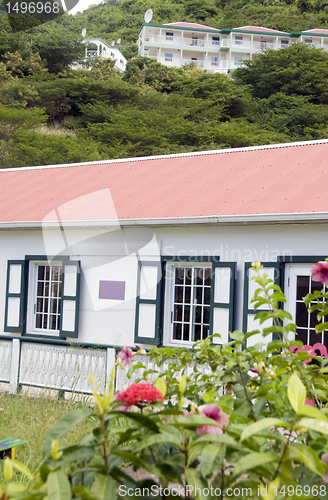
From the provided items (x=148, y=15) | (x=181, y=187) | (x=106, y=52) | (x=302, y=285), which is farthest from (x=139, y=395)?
(x=148, y=15)

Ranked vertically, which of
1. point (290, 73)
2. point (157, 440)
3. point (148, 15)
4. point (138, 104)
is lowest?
point (157, 440)

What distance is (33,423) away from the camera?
4500mm

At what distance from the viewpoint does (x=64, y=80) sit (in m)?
31.1

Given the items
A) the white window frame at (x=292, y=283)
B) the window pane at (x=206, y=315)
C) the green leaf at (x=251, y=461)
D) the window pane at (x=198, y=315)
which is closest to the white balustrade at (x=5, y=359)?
the window pane at (x=198, y=315)

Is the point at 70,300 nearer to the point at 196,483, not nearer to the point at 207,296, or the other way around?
the point at 207,296

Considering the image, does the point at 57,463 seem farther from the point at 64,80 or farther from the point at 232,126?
the point at 64,80

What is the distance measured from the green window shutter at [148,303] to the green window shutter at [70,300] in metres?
1.22

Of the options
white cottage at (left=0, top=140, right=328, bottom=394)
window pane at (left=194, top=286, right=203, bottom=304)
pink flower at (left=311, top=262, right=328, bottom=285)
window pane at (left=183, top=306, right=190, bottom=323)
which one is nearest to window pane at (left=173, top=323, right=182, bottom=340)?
white cottage at (left=0, top=140, right=328, bottom=394)

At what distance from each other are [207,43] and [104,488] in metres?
64.2

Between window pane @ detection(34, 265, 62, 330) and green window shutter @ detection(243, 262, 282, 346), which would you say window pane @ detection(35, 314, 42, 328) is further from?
green window shutter @ detection(243, 262, 282, 346)

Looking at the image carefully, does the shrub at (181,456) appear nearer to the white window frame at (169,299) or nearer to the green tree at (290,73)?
the white window frame at (169,299)

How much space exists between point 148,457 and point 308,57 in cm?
3913

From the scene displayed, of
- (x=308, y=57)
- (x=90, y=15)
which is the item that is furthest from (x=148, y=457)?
(x=90, y=15)

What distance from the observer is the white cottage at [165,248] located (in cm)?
693
